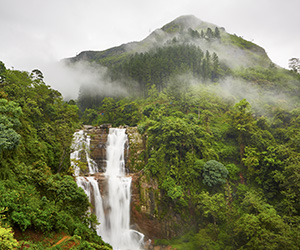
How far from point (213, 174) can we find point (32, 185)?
20.8m

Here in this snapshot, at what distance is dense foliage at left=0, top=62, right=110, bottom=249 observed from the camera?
31.9ft

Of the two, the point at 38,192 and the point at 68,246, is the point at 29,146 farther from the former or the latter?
the point at 68,246

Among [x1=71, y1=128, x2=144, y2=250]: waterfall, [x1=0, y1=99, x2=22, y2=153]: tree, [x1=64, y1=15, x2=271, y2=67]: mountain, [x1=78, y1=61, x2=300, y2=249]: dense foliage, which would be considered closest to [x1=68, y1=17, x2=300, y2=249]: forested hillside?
[x1=78, y1=61, x2=300, y2=249]: dense foliage

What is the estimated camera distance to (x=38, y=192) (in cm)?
1278

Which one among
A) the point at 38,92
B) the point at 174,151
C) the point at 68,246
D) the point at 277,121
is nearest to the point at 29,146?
the point at 68,246

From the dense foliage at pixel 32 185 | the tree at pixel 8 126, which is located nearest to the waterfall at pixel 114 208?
the dense foliage at pixel 32 185

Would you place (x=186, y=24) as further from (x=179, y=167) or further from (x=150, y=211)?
(x=150, y=211)

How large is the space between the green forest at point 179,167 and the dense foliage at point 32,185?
0.07m

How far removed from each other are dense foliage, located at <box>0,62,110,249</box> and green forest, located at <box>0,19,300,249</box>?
7cm

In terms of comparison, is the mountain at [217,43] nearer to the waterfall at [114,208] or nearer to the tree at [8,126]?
the waterfall at [114,208]

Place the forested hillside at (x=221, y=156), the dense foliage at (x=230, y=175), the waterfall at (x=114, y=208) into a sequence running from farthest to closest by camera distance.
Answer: the waterfall at (x=114, y=208)
the forested hillside at (x=221, y=156)
the dense foliage at (x=230, y=175)

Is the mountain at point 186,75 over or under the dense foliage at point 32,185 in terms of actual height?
over

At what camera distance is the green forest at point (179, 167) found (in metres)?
12.0

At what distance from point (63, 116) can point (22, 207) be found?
19.6 meters
